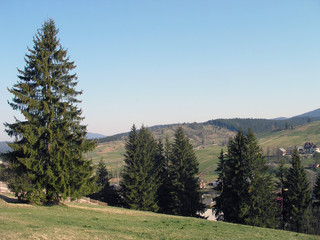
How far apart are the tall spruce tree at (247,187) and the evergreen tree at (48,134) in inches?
684

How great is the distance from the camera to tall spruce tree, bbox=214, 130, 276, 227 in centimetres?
3031

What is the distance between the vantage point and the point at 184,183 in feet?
122

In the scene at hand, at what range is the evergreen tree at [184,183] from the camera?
36625mm

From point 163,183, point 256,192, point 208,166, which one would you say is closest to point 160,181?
point 163,183

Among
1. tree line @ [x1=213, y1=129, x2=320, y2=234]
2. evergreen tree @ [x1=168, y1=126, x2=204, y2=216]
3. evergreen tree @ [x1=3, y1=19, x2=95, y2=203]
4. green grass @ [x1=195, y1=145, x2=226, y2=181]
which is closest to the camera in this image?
evergreen tree @ [x1=3, y1=19, x2=95, y2=203]

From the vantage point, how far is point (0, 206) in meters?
19.3

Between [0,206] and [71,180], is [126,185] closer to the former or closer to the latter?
[71,180]

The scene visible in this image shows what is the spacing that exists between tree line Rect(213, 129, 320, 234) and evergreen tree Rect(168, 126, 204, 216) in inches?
135

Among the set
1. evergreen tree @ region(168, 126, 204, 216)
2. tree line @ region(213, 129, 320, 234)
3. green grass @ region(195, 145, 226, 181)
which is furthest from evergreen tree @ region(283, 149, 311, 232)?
green grass @ region(195, 145, 226, 181)

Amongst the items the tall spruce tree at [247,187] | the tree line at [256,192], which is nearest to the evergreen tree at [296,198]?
the tree line at [256,192]

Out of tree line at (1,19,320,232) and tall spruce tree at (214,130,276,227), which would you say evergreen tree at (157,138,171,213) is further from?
tall spruce tree at (214,130,276,227)

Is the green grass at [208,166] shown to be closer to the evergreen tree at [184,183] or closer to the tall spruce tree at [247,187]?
the evergreen tree at [184,183]

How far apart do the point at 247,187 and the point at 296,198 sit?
33.8 feet

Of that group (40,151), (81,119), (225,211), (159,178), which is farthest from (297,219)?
(40,151)
